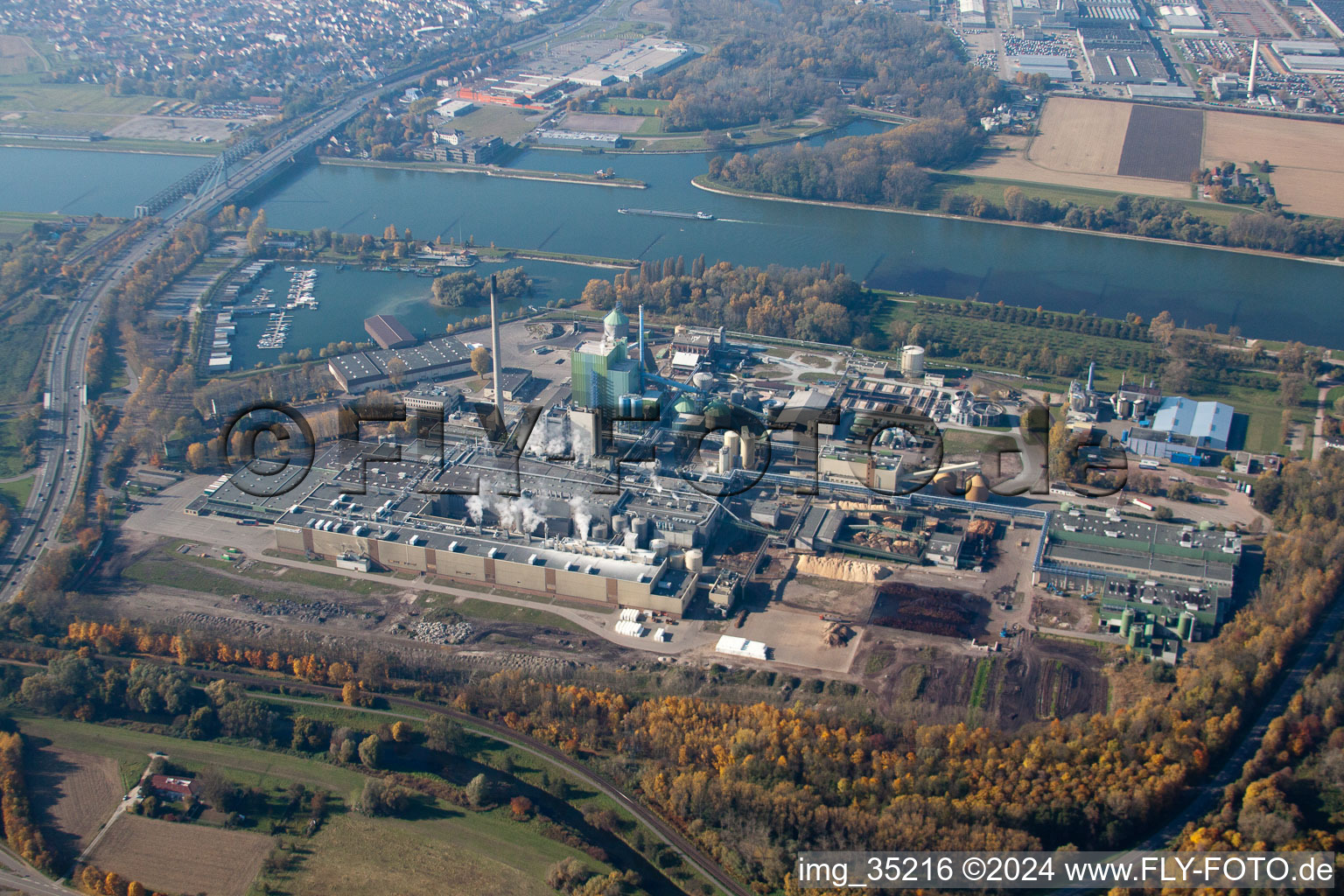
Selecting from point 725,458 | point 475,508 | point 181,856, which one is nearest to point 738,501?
point 725,458

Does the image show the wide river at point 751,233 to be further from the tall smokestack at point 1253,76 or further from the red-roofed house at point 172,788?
the red-roofed house at point 172,788

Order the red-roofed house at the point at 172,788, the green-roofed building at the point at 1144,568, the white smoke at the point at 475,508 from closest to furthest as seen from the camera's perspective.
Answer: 1. the red-roofed house at the point at 172,788
2. the green-roofed building at the point at 1144,568
3. the white smoke at the point at 475,508

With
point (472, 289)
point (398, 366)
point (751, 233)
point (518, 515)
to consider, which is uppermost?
point (751, 233)

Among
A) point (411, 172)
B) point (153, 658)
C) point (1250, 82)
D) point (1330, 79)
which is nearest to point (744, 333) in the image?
point (153, 658)

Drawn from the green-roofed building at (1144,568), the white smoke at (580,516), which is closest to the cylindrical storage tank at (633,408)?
the white smoke at (580,516)

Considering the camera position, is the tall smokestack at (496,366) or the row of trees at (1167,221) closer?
the tall smokestack at (496,366)

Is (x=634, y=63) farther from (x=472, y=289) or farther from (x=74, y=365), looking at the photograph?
(x=74, y=365)

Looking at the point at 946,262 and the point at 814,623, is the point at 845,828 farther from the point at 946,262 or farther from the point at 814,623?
the point at 946,262
